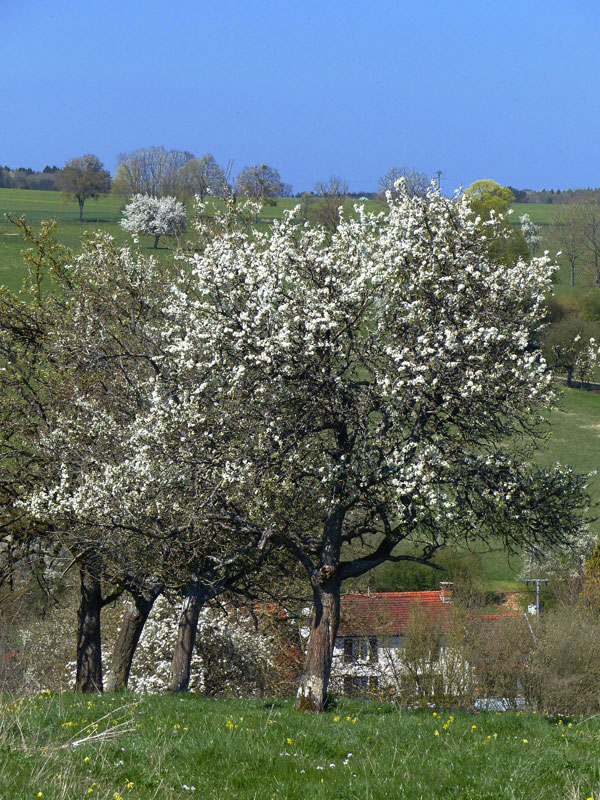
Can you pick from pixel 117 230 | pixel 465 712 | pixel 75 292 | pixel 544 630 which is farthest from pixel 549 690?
pixel 117 230

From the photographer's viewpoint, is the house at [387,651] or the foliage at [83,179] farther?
the foliage at [83,179]

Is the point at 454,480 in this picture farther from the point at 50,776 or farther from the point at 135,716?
the point at 50,776

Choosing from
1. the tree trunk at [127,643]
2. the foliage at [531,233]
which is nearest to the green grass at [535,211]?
the foliage at [531,233]

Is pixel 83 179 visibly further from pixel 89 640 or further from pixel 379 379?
pixel 379 379

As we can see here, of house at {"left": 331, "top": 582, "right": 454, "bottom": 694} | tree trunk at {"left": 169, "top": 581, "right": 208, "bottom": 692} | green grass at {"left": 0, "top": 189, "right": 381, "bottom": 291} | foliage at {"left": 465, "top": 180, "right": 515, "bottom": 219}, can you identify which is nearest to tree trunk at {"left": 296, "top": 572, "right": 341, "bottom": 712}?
tree trunk at {"left": 169, "top": 581, "right": 208, "bottom": 692}

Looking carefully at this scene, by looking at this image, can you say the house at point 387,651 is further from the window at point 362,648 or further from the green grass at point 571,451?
the green grass at point 571,451

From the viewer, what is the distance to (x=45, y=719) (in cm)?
977

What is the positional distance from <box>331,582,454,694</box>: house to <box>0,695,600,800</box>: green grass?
65.3 feet

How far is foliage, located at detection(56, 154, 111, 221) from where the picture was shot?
380 ft

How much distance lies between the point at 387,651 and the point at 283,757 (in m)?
25.7

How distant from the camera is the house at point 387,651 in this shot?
1188 inches

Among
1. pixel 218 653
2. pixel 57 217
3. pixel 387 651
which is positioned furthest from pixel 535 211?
pixel 218 653

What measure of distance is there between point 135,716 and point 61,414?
31.7 ft

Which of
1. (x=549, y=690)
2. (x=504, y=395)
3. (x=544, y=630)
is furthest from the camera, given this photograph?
(x=544, y=630)
